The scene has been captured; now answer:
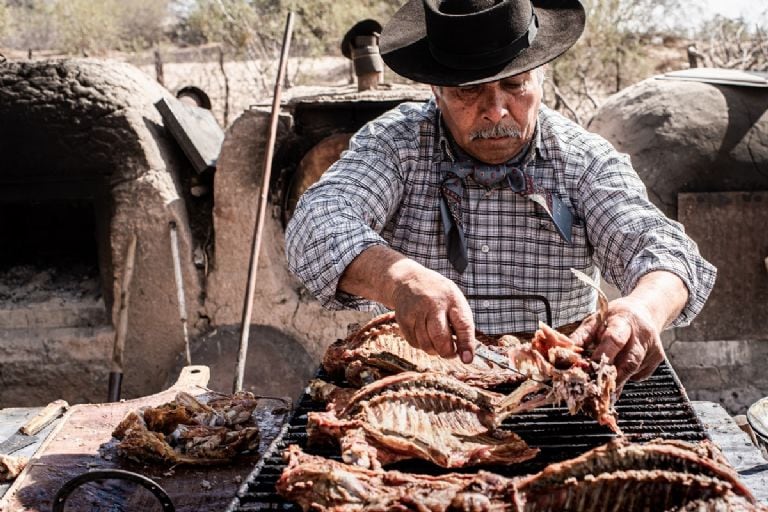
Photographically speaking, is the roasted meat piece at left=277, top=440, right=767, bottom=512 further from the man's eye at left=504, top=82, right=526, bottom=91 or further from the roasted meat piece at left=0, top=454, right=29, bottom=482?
the roasted meat piece at left=0, top=454, right=29, bottom=482

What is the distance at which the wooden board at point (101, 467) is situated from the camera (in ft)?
10.6

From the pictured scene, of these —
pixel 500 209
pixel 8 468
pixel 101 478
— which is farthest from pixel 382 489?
pixel 8 468

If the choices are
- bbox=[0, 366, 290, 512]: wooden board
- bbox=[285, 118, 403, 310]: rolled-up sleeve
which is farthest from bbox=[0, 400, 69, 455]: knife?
bbox=[285, 118, 403, 310]: rolled-up sleeve

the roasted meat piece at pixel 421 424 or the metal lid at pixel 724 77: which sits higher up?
the metal lid at pixel 724 77

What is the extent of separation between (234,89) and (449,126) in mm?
11914

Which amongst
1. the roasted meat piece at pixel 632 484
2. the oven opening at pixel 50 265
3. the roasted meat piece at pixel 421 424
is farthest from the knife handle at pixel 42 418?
the oven opening at pixel 50 265

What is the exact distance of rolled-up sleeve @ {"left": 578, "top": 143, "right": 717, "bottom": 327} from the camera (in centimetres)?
306

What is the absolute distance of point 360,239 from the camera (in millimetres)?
3137

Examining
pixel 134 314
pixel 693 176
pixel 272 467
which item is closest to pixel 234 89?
pixel 134 314

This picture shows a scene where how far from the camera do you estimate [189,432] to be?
11.7 feet

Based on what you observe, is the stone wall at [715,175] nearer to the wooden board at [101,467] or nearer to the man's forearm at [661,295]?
the man's forearm at [661,295]

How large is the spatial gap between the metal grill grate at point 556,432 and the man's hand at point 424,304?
1.09ft

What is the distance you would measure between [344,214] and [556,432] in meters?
1.21

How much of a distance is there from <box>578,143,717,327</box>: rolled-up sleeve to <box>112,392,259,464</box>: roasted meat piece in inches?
64.5
